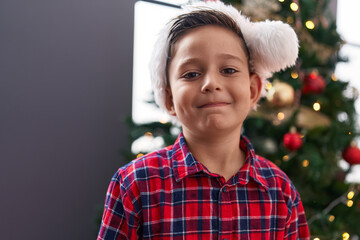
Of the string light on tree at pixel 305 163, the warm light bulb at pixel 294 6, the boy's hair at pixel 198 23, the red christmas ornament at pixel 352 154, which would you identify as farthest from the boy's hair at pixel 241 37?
the red christmas ornament at pixel 352 154

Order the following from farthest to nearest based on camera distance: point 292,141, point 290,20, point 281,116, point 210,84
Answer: point 290,20 < point 281,116 < point 292,141 < point 210,84

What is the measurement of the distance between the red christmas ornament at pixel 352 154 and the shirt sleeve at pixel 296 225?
78cm

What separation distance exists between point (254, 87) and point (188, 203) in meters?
0.32

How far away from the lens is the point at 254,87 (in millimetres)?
804

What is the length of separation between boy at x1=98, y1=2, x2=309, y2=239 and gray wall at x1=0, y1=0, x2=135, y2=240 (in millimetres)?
881

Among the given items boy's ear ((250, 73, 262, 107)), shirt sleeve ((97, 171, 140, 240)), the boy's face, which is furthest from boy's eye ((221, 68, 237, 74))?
shirt sleeve ((97, 171, 140, 240))

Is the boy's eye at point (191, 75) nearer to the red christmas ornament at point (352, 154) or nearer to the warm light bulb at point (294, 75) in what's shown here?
the warm light bulb at point (294, 75)

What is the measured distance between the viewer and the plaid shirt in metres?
0.68

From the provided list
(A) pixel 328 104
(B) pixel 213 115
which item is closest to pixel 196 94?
(B) pixel 213 115

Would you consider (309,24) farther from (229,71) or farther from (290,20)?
(229,71)

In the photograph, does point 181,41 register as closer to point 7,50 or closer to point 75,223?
point 7,50

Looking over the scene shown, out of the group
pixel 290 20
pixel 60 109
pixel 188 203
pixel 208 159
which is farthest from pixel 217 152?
pixel 60 109

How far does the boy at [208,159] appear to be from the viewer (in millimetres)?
678

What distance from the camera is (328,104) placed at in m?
1.52
